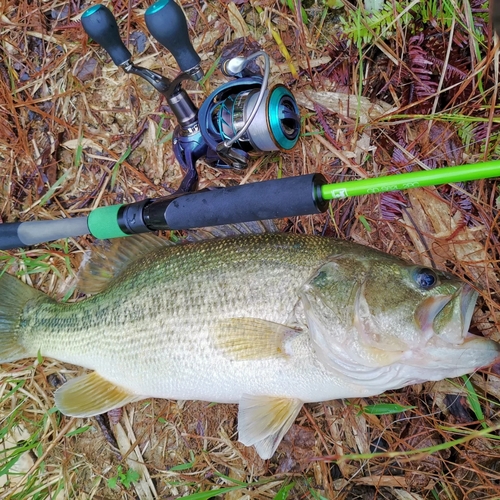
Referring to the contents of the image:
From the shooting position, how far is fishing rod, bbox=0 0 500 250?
1.90 meters

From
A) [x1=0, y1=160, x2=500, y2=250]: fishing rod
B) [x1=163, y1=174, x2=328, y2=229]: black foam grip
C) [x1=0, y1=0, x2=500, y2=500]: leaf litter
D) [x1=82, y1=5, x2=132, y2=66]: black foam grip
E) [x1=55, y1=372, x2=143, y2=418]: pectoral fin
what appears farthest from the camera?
[x1=55, y1=372, x2=143, y2=418]: pectoral fin

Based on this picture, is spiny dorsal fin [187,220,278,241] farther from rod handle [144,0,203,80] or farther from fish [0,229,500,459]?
rod handle [144,0,203,80]

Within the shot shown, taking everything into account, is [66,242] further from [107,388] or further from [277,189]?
[277,189]

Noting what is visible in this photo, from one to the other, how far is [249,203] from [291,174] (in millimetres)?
624

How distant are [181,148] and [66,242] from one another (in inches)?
37.2

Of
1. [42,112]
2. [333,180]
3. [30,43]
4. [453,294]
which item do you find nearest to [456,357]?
[453,294]

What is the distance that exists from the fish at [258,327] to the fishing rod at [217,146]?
188 millimetres

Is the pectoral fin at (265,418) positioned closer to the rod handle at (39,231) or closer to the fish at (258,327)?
the fish at (258,327)

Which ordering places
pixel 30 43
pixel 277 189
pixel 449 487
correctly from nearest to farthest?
pixel 277 189
pixel 449 487
pixel 30 43

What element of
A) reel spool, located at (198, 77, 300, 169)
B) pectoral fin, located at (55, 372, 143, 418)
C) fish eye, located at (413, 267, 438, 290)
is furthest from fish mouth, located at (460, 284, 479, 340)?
pectoral fin, located at (55, 372, 143, 418)

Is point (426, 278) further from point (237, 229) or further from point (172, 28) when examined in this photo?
point (172, 28)

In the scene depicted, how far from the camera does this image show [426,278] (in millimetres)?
1848

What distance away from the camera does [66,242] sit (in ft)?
9.18

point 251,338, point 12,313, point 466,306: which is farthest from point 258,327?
point 12,313
